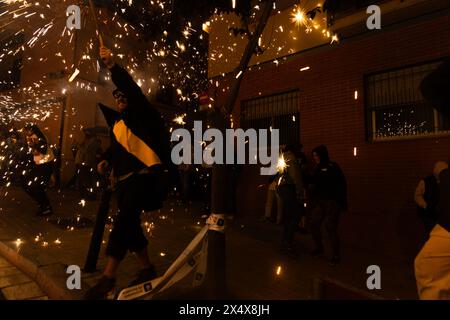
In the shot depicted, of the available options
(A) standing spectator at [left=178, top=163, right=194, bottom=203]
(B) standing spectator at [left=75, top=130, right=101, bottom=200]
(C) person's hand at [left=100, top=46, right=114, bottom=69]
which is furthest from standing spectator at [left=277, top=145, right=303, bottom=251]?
(B) standing spectator at [left=75, top=130, right=101, bottom=200]

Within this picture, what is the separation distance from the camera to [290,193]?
5.19m

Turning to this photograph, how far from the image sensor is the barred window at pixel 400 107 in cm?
543

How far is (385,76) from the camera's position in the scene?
592 centimetres

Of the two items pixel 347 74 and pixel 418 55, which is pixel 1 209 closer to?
pixel 347 74

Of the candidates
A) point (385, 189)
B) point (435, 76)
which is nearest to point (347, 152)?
point (385, 189)

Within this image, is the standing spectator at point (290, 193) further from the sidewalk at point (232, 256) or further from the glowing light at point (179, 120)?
the glowing light at point (179, 120)

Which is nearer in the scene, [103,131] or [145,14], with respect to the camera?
[145,14]

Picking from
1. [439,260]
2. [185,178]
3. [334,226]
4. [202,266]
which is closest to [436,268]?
[439,260]

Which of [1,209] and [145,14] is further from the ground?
[145,14]

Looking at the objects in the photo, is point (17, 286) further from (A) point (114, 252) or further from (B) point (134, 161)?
(B) point (134, 161)

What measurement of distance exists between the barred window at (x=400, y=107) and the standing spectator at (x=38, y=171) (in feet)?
20.8

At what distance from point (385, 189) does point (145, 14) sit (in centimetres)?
486

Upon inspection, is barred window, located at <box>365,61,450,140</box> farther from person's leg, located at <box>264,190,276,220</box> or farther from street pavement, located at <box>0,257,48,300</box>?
street pavement, located at <box>0,257,48,300</box>

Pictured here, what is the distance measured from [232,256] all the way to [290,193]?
132cm
